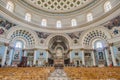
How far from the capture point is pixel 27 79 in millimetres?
5750

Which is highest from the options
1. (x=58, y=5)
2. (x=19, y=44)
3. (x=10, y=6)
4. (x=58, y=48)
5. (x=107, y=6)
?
(x=58, y=5)

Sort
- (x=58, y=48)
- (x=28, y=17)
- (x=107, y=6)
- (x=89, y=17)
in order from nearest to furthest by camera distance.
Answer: (x=107, y=6)
(x=89, y=17)
(x=28, y=17)
(x=58, y=48)

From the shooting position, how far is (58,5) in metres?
27.2

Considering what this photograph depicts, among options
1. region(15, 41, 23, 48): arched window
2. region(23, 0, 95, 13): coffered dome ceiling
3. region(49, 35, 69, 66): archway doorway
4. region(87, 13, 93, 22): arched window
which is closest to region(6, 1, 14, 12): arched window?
region(23, 0, 95, 13): coffered dome ceiling

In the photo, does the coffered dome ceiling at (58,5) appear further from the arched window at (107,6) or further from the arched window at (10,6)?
the arched window at (107,6)

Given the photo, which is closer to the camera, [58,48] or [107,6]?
[107,6]

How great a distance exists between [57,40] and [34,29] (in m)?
6.40

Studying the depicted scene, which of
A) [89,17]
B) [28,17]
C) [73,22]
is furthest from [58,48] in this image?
[89,17]

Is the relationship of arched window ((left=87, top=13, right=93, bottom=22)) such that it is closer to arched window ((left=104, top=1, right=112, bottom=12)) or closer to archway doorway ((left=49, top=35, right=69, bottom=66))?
arched window ((left=104, top=1, right=112, bottom=12))

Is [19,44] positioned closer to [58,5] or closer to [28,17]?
[28,17]

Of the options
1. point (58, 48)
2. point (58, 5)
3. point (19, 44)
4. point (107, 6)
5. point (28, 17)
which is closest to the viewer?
point (107, 6)

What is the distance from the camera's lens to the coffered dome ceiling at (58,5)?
25277 millimetres

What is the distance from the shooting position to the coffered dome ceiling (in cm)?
2528

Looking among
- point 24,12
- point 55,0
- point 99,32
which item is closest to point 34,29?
point 24,12
